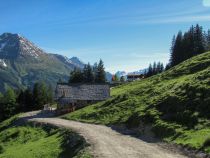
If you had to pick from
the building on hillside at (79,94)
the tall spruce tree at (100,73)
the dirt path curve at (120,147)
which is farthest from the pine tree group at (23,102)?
the dirt path curve at (120,147)

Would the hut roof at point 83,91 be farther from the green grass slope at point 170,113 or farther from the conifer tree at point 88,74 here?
the conifer tree at point 88,74

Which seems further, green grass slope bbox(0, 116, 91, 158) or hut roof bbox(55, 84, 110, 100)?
hut roof bbox(55, 84, 110, 100)

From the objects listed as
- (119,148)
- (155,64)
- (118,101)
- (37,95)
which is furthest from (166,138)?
(155,64)

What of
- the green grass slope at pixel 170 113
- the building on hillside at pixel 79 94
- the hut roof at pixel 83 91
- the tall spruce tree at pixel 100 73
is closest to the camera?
the green grass slope at pixel 170 113

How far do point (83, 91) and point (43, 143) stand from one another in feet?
126

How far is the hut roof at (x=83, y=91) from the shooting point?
8462cm

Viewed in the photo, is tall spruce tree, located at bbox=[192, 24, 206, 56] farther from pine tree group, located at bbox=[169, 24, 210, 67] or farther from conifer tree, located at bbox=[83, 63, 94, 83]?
conifer tree, located at bbox=[83, 63, 94, 83]

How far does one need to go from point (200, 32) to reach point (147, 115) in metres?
95.4

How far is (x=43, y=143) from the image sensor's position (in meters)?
47.7

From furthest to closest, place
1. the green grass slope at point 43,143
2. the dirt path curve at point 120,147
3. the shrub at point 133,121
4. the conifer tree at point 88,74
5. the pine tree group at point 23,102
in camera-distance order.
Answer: the conifer tree at point 88,74
the pine tree group at point 23,102
the shrub at point 133,121
the green grass slope at point 43,143
the dirt path curve at point 120,147

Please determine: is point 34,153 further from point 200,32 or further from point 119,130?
point 200,32

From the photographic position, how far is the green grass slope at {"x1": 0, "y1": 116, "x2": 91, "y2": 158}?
3981cm

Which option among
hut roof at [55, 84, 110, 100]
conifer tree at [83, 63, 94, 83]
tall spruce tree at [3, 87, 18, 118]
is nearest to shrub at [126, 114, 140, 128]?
hut roof at [55, 84, 110, 100]

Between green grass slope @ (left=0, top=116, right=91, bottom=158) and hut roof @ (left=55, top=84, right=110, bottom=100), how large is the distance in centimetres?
1977
